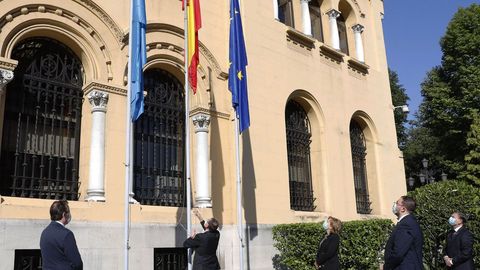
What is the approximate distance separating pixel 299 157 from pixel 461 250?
22.1 ft

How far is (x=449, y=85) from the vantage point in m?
25.7

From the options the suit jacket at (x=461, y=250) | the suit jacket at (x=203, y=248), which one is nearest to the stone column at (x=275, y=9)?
the suit jacket at (x=203, y=248)

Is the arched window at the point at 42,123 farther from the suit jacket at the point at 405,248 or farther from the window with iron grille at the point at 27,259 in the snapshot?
the suit jacket at the point at 405,248

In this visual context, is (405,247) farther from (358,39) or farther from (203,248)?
(358,39)

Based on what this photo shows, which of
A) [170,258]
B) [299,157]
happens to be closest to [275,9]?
[299,157]

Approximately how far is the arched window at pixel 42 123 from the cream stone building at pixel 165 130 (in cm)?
2

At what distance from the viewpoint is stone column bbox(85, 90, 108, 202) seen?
8.99m

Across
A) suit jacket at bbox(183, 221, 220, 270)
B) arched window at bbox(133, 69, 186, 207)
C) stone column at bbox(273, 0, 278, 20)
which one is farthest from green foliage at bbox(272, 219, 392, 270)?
stone column at bbox(273, 0, 278, 20)

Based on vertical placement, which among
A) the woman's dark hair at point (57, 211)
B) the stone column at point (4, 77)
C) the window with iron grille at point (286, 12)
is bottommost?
the woman's dark hair at point (57, 211)

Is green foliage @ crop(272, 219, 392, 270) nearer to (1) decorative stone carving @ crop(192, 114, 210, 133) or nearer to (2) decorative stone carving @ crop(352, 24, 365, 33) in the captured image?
(1) decorative stone carving @ crop(192, 114, 210, 133)

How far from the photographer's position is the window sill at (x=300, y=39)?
14055 millimetres

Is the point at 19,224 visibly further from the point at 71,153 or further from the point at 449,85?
the point at 449,85

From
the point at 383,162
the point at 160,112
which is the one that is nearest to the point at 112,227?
the point at 160,112

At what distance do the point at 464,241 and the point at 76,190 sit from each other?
6.86m
